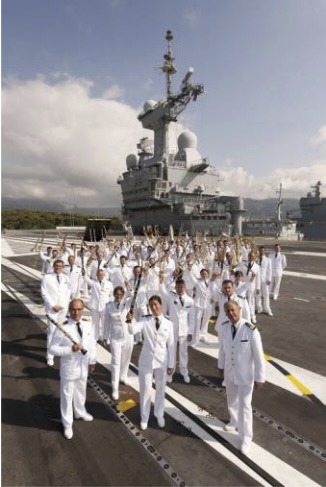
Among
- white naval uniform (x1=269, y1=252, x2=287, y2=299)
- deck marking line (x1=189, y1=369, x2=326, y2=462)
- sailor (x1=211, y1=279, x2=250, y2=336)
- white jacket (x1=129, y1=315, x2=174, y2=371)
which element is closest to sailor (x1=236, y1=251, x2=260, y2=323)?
white naval uniform (x1=269, y1=252, x2=287, y2=299)

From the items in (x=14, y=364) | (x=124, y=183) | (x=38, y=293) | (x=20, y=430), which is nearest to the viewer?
(x=20, y=430)

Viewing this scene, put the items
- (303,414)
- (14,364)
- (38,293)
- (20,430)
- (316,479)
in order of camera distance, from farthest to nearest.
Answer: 1. (38,293)
2. (14,364)
3. (303,414)
4. (20,430)
5. (316,479)

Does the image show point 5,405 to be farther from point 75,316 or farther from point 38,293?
point 38,293

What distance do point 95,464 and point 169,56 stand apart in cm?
8111

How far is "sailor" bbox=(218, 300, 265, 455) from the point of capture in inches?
172

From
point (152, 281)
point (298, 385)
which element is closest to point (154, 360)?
point (298, 385)

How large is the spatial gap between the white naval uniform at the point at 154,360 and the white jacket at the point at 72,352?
0.88m

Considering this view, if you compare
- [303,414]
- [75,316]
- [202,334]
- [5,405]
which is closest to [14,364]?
[5,405]

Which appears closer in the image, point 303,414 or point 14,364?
point 303,414

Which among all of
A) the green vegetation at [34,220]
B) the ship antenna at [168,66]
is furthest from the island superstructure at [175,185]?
the green vegetation at [34,220]

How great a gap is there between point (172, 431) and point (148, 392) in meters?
0.73

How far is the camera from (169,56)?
68875mm

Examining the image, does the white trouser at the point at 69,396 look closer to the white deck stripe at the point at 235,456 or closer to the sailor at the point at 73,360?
the sailor at the point at 73,360

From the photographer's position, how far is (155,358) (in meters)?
4.85
